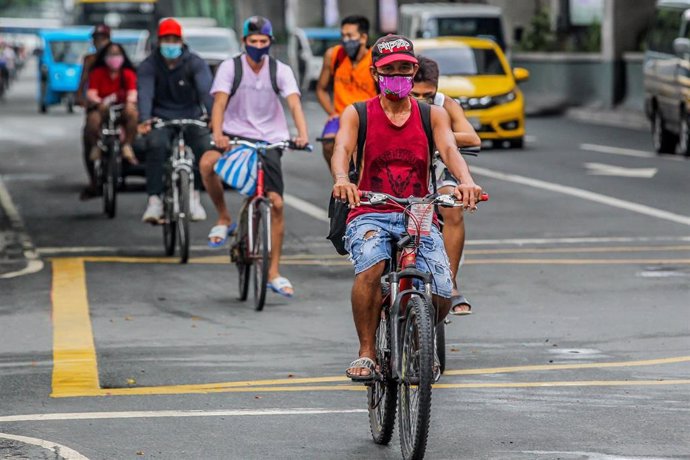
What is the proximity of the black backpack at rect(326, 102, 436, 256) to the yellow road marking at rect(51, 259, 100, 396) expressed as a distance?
1.69m

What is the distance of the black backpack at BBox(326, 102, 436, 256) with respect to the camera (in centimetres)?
793

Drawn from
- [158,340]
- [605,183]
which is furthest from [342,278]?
[605,183]

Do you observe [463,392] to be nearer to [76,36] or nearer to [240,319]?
[240,319]

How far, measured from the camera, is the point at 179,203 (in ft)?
47.6

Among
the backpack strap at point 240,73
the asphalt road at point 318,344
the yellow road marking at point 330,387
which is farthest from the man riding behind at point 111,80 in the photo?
the yellow road marking at point 330,387

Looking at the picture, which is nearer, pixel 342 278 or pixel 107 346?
pixel 107 346

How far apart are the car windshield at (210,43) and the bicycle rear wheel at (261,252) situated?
23.2 m

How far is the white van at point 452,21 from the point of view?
38.8 metres

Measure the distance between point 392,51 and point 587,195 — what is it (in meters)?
12.6

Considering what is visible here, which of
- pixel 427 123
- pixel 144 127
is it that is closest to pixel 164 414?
pixel 427 123

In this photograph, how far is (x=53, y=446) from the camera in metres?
7.54

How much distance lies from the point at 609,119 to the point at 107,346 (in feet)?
92.0

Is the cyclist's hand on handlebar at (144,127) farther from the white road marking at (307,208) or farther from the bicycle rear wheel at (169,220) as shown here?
the white road marking at (307,208)

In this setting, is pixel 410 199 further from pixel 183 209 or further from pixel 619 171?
pixel 619 171
